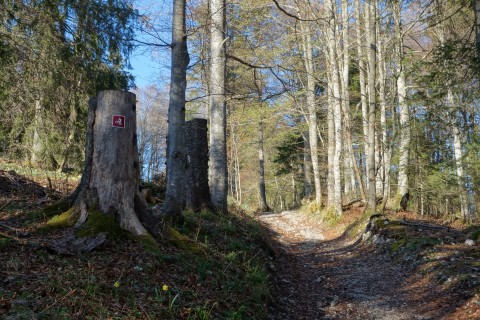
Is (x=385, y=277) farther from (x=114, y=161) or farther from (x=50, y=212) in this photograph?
(x=50, y=212)

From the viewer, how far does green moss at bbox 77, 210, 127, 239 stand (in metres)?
4.63

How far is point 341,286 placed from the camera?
23.0 ft

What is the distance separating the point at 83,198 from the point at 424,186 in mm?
11933

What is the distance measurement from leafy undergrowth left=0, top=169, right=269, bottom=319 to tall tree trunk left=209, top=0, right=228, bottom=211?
13.1 ft

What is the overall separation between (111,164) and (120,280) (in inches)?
61.7

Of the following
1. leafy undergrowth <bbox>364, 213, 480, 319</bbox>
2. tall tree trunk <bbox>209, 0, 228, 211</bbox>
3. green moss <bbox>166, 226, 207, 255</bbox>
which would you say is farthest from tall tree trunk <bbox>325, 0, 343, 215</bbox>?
green moss <bbox>166, 226, 207, 255</bbox>

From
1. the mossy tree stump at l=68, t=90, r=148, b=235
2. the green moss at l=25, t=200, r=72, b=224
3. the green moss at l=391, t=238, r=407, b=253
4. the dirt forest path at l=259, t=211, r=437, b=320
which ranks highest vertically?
the mossy tree stump at l=68, t=90, r=148, b=235

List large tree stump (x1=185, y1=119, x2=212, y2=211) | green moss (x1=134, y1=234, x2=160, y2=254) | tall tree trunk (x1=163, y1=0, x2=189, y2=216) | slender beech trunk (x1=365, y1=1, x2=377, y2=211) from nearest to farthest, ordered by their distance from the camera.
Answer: green moss (x1=134, y1=234, x2=160, y2=254), tall tree trunk (x1=163, y1=0, x2=189, y2=216), large tree stump (x1=185, y1=119, x2=212, y2=211), slender beech trunk (x1=365, y1=1, x2=377, y2=211)

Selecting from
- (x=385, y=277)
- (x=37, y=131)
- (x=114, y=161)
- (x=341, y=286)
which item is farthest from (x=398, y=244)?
(x=37, y=131)

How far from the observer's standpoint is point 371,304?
600cm

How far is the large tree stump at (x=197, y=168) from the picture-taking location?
9.08m

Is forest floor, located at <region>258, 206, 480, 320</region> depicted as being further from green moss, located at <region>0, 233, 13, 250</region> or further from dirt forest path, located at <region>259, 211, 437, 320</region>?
green moss, located at <region>0, 233, 13, 250</region>

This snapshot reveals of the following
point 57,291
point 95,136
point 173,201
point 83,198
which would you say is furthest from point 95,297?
point 173,201

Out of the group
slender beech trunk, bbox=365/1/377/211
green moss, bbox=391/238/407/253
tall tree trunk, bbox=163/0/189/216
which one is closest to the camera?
tall tree trunk, bbox=163/0/189/216
